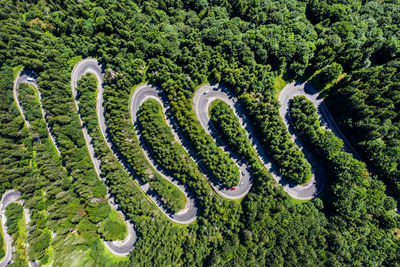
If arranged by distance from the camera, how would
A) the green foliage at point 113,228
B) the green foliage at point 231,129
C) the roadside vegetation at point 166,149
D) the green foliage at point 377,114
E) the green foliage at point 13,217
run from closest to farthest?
the green foliage at point 377,114
the green foliage at point 231,129
the roadside vegetation at point 166,149
the green foliage at point 113,228
the green foliage at point 13,217

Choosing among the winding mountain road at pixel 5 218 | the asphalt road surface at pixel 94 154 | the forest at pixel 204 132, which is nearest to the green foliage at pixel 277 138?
the forest at pixel 204 132

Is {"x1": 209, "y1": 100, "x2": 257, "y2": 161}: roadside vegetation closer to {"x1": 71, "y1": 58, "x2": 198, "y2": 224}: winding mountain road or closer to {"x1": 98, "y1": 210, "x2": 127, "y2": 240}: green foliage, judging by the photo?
{"x1": 71, "y1": 58, "x2": 198, "y2": 224}: winding mountain road

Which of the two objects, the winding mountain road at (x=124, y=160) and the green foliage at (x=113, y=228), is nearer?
the green foliage at (x=113, y=228)

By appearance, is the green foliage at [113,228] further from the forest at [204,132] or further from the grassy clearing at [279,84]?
the grassy clearing at [279,84]

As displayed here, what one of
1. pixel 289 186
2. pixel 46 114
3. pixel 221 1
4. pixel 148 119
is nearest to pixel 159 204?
pixel 148 119

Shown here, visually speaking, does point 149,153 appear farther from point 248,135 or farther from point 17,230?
point 17,230

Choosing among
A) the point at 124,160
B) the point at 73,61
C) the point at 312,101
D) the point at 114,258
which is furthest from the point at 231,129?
the point at 73,61

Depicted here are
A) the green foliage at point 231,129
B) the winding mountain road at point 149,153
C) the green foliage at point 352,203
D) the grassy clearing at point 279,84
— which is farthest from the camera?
the winding mountain road at point 149,153

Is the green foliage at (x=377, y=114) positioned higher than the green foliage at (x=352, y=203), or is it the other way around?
the green foliage at (x=377, y=114)

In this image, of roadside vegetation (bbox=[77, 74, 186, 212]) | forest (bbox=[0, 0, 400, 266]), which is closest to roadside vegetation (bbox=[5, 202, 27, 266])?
forest (bbox=[0, 0, 400, 266])

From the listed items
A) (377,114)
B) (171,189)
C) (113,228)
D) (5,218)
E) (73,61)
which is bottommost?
(5,218)
